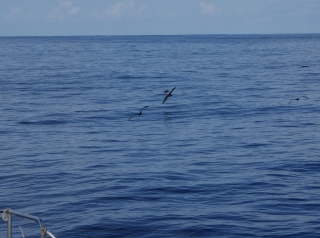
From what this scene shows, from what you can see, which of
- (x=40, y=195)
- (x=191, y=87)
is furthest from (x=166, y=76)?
(x=40, y=195)

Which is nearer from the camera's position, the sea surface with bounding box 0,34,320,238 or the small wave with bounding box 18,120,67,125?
the sea surface with bounding box 0,34,320,238

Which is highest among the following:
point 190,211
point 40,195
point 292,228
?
point 40,195

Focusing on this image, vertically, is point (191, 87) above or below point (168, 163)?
above

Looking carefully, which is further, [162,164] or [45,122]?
[45,122]

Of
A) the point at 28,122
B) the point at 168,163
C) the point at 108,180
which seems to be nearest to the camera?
the point at 108,180

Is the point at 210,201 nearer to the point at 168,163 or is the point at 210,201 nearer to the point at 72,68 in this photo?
the point at 168,163

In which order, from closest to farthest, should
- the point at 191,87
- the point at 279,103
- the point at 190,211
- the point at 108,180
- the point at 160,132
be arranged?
the point at 190,211, the point at 108,180, the point at 160,132, the point at 279,103, the point at 191,87

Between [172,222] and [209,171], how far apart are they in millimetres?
6261

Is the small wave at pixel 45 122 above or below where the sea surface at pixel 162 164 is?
above

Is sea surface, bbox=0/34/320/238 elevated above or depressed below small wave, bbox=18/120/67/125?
below

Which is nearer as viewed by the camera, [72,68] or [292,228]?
[292,228]

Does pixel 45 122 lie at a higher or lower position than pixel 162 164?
higher

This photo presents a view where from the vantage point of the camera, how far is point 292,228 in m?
16.0

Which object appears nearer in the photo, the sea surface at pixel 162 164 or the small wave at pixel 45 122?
the sea surface at pixel 162 164
